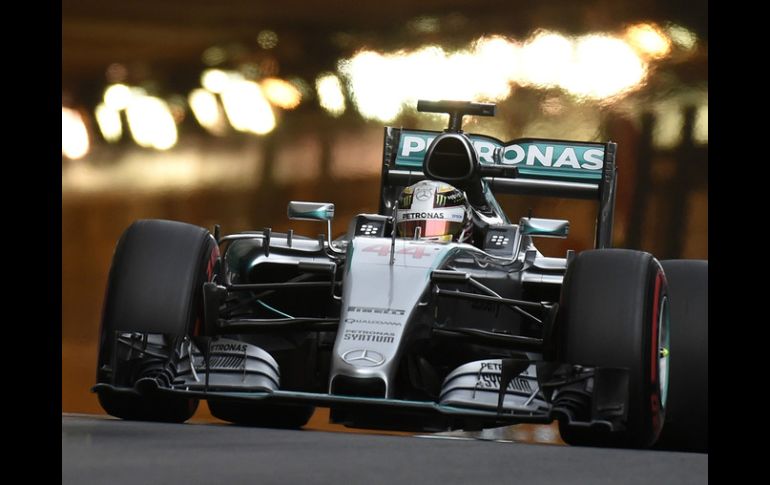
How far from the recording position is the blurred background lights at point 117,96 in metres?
12.9

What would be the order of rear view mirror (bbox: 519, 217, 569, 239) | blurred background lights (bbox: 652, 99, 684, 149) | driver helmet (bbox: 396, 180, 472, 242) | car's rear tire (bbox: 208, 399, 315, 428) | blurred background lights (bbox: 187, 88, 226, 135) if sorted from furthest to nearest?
blurred background lights (bbox: 187, 88, 226, 135)
blurred background lights (bbox: 652, 99, 684, 149)
car's rear tire (bbox: 208, 399, 315, 428)
driver helmet (bbox: 396, 180, 472, 242)
rear view mirror (bbox: 519, 217, 569, 239)

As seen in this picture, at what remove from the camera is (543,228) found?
6.86 meters

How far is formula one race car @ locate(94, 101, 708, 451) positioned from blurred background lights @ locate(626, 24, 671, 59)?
5.24 meters

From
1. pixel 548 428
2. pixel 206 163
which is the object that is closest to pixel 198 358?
pixel 548 428

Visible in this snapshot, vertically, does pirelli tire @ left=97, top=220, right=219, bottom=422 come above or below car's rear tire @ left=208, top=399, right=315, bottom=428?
above

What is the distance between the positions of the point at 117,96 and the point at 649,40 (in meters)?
4.77

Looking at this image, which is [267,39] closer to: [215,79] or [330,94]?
[215,79]

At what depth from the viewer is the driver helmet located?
6965 millimetres

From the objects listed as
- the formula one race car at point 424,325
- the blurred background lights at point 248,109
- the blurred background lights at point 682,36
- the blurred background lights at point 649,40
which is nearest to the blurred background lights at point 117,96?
the blurred background lights at point 248,109

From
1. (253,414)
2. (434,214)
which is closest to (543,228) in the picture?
(434,214)

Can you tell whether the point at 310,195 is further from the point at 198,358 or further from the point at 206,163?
the point at 198,358

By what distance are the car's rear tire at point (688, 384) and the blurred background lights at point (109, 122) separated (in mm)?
7562

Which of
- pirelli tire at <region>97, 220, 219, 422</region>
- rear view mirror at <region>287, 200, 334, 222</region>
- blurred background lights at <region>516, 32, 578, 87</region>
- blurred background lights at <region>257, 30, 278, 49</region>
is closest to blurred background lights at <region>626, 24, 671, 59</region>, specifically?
blurred background lights at <region>516, 32, 578, 87</region>

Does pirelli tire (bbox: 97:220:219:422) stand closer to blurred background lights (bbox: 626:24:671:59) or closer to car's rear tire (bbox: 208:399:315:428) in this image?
car's rear tire (bbox: 208:399:315:428)
